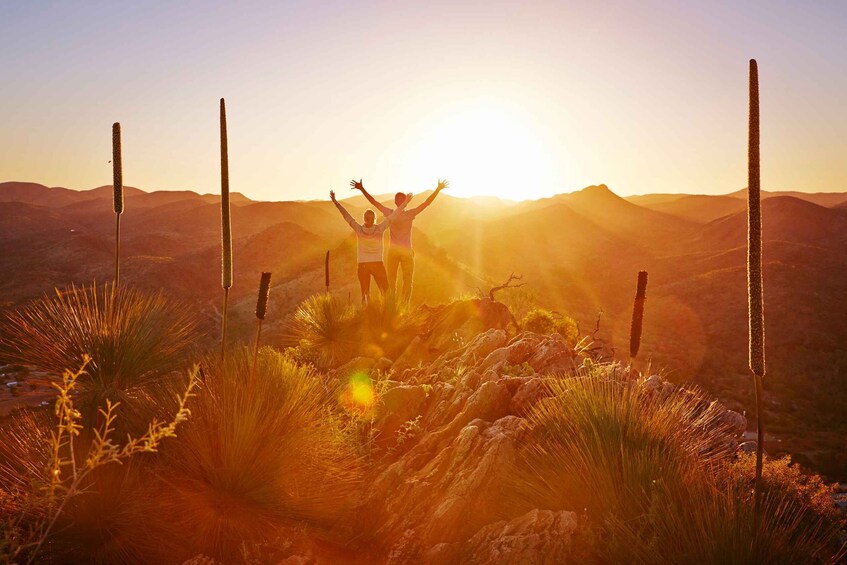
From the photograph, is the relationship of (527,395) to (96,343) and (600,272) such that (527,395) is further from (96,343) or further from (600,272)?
(600,272)

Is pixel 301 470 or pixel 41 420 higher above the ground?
pixel 41 420

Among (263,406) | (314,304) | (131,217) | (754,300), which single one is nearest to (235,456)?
(263,406)

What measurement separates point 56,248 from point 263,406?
62044mm

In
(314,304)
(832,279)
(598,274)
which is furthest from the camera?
(598,274)

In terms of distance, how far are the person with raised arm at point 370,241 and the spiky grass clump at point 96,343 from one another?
507 cm

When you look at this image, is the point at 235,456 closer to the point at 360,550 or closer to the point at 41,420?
the point at 360,550

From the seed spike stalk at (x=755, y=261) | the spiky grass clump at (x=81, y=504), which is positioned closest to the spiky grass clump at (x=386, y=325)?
the spiky grass clump at (x=81, y=504)

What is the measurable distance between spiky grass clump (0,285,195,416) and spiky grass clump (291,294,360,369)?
529 cm

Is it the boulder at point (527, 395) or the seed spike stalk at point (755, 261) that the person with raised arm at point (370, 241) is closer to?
the boulder at point (527, 395)

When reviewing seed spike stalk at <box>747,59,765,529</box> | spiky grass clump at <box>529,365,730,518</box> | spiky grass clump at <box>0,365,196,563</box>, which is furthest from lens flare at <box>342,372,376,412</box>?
seed spike stalk at <box>747,59,765,529</box>

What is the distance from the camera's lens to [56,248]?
2164 inches

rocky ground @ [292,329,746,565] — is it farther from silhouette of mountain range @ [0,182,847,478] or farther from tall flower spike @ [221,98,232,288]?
silhouette of mountain range @ [0,182,847,478]

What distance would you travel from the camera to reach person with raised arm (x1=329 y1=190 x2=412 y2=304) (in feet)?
34.6

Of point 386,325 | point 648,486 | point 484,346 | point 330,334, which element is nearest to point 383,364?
point 386,325
